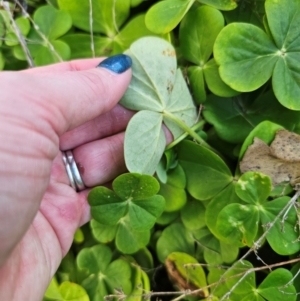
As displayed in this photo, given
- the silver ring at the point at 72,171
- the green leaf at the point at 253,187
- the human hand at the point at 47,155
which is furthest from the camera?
the silver ring at the point at 72,171

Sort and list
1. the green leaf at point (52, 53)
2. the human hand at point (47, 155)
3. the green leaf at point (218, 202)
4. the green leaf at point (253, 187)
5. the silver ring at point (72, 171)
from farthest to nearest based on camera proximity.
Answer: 1. the green leaf at point (52, 53)
2. the silver ring at point (72, 171)
3. the green leaf at point (218, 202)
4. the green leaf at point (253, 187)
5. the human hand at point (47, 155)

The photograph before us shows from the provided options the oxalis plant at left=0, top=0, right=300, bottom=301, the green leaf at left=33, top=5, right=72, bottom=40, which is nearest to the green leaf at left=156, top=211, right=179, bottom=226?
the oxalis plant at left=0, top=0, right=300, bottom=301

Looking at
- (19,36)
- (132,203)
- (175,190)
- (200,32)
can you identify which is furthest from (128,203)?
(19,36)

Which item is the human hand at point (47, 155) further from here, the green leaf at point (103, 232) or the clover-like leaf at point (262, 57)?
the clover-like leaf at point (262, 57)

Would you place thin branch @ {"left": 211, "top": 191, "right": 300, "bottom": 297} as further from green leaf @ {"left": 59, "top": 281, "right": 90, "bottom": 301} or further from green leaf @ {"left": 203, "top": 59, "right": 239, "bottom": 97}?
green leaf @ {"left": 59, "top": 281, "right": 90, "bottom": 301}

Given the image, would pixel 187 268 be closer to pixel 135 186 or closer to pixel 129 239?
pixel 129 239

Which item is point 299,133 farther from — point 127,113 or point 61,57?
point 61,57

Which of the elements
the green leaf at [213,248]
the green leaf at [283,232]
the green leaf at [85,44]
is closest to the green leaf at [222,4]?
the green leaf at [85,44]
